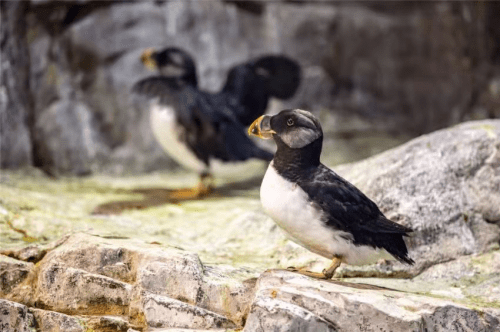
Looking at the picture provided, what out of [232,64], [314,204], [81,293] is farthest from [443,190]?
[232,64]

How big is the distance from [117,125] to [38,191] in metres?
1.69

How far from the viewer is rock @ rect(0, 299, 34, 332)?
2.49 metres

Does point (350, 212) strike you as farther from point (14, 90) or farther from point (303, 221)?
point (14, 90)

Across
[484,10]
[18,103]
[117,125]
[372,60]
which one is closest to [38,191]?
[18,103]

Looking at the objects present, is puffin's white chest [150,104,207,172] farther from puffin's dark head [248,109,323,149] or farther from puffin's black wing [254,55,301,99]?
puffin's dark head [248,109,323,149]

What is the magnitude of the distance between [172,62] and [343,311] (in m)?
3.10

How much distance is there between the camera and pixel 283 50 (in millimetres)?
6430

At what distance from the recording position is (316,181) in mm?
2574

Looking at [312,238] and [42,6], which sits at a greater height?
[42,6]

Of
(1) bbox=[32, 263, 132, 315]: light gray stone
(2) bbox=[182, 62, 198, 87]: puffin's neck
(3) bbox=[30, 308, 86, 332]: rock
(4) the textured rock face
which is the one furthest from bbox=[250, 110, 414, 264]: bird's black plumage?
(2) bbox=[182, 62, 198, 87]: puffin's neck

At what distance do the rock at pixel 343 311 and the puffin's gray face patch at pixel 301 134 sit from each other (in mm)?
580

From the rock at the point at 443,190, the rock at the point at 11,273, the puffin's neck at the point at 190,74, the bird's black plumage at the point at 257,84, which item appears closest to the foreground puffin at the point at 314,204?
the rock at the point at 443,190

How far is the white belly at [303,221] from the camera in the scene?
8.25 ft

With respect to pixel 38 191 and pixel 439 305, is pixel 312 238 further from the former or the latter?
pixel 38 191
